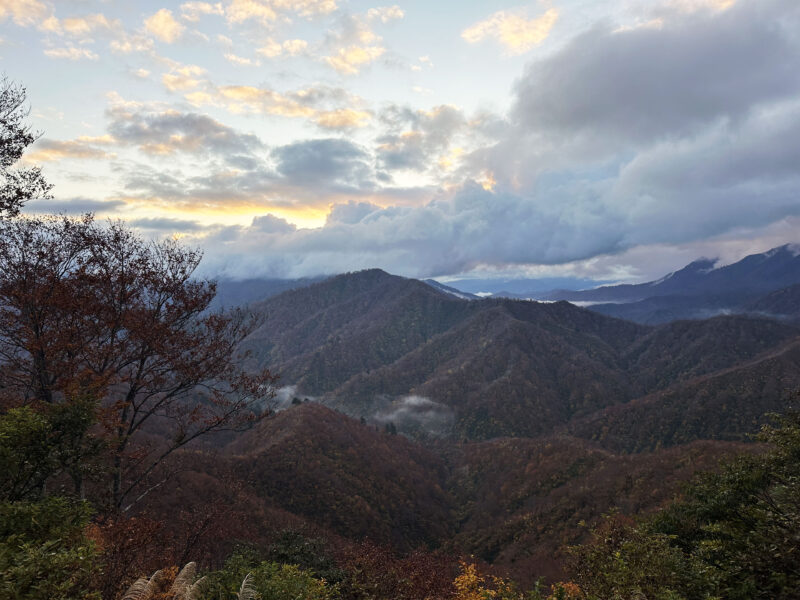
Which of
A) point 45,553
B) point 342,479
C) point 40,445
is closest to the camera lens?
point 45,553

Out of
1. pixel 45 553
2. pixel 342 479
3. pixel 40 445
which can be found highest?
pixel 40 445

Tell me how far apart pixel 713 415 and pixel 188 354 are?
244465 mm

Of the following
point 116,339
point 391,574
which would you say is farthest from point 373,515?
point 116,339

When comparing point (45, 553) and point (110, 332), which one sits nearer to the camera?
point (45, 553)

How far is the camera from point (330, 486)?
308 feet

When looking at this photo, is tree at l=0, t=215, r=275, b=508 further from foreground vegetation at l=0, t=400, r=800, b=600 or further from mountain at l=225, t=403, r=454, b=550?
mountain at l=225, t=403, r=454, b=550

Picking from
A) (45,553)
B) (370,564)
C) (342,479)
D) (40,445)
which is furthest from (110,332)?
(342,479)

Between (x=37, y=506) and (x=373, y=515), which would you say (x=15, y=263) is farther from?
(x=373, y=515)

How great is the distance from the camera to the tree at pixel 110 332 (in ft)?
57.6

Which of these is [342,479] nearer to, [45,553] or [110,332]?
[110,332]

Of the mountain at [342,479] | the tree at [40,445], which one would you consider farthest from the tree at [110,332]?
the mountain at [342,479]

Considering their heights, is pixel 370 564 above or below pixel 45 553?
below

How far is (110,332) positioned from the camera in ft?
65.4

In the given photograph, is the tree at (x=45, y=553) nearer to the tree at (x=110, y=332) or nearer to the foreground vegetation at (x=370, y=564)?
the foreground vegetation at (x=370, y=564)
